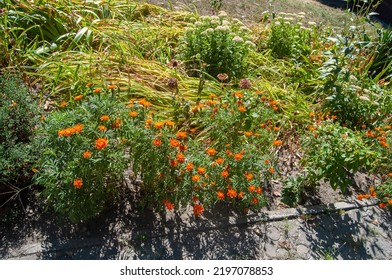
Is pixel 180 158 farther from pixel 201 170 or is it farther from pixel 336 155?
pixel 336 155

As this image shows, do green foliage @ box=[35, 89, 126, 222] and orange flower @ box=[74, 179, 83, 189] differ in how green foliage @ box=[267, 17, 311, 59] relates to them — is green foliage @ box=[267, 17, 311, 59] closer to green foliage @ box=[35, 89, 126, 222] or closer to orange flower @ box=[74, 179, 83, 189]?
green foliage @ box=[35, 89, 126, 222]

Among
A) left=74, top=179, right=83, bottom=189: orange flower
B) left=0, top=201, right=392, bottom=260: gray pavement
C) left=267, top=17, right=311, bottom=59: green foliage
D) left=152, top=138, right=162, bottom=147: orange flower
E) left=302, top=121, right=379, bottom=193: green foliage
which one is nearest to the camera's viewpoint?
left=74, top=179, right=83, bottom=189: orange flower

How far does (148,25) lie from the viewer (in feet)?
15.3

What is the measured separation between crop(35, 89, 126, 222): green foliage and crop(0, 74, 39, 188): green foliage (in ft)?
0.60

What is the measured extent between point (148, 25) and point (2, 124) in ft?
8.08

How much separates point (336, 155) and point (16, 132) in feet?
7.76

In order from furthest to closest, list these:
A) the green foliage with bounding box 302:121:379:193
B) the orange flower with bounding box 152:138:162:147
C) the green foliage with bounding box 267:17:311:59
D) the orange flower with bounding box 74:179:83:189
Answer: the green foliage with bounding box 267:17:311:59
the green foliage with bounding box 302:121:379:193
the orange flower with bounding box 152:138:162:147
the orange flower with bounding box 74:179:83:189

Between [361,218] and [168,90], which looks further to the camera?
[168,90]

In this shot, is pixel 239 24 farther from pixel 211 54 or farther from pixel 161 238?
pixel 161 238

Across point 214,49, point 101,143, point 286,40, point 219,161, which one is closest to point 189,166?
point 219,161

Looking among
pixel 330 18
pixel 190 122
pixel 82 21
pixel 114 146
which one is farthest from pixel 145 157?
pixel 330 18

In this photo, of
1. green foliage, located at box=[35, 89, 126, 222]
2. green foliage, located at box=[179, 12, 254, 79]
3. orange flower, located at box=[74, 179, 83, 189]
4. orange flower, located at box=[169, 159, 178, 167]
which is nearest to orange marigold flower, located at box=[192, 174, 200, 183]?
orange flower, located at box=[169, 159, 178, 167]

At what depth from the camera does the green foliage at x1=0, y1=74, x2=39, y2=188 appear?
2.57 m

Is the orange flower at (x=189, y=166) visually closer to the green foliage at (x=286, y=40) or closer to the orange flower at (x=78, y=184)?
the orange flower at (x=78, y=184)
